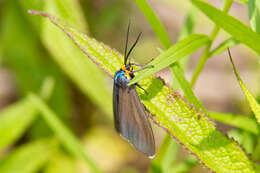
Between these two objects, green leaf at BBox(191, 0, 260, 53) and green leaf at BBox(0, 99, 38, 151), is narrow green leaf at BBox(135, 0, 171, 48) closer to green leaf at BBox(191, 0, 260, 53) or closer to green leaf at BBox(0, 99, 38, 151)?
green leaf at BBox(191, 0, 260, 53)

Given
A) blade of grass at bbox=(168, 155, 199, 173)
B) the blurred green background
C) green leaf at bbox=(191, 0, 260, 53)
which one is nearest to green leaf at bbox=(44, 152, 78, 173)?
the blurred green background

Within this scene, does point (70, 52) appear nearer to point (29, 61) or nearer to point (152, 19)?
point (29, 61)

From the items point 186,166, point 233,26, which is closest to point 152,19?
point 233,26

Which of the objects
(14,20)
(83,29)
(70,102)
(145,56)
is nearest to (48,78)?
(70,102)

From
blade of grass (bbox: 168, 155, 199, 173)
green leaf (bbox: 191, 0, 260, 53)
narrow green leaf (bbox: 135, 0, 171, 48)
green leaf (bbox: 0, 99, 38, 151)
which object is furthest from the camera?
green leaf (bbox: 0, 99, 38, 151)

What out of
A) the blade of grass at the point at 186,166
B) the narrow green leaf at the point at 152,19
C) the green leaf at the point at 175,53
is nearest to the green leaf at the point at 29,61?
the blade of grass at the point at 186,166

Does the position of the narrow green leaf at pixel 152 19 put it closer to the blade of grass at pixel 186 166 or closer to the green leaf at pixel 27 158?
the blade of grass at pixel 186 166
